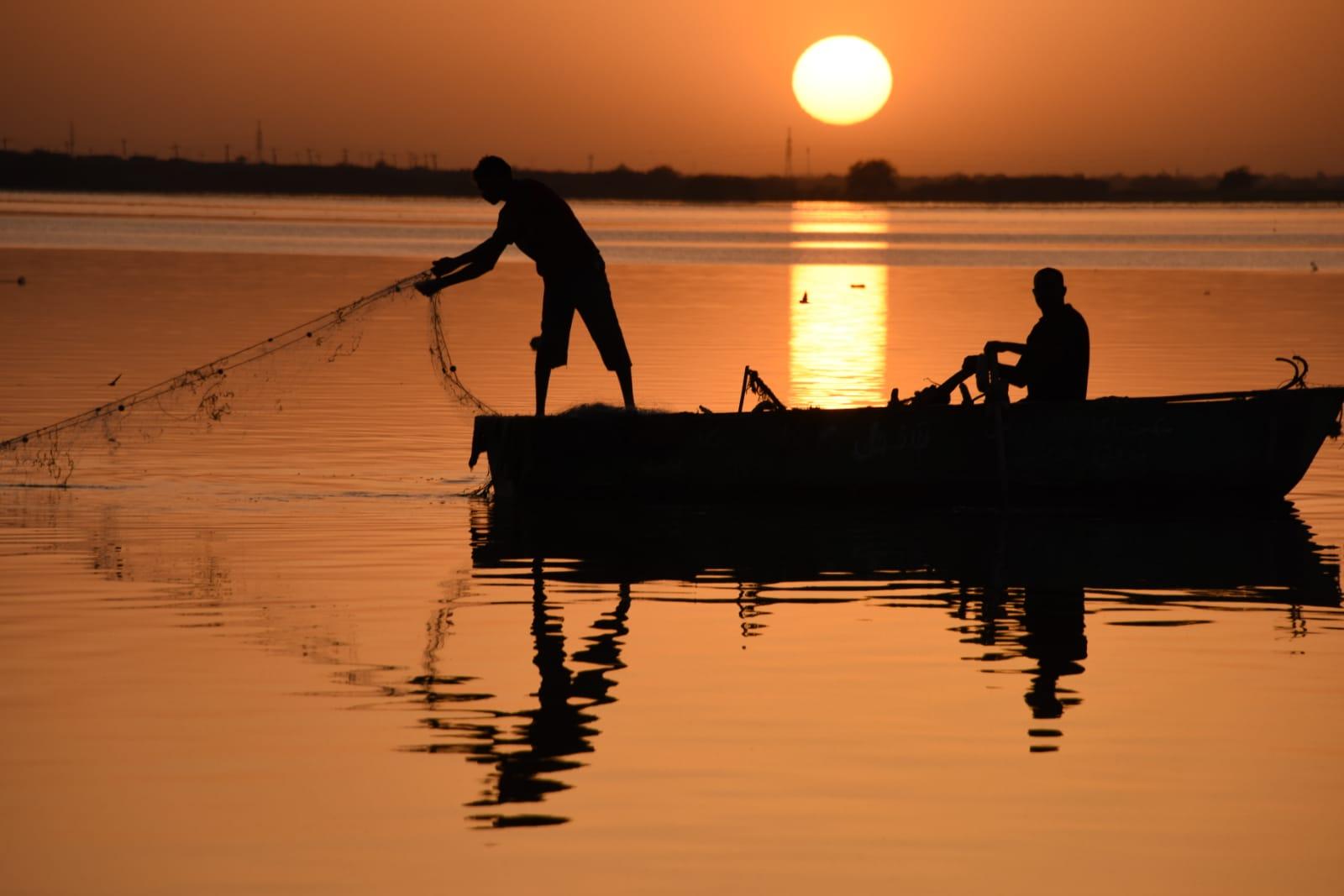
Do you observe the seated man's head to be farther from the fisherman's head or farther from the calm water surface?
the fisherman's head

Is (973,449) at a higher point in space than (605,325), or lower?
lower

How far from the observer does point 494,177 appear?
1496cm

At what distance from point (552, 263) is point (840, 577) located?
4172 millimetres

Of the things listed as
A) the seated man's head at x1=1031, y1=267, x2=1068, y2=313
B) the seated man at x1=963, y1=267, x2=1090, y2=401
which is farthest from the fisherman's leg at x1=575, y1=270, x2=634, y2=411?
the seated man's head at x1=1031, y1=267, x2=1068, y2=313

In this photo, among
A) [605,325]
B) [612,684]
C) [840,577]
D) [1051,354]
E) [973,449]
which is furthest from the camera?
[605,325]

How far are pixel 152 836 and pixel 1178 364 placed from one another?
21121mm

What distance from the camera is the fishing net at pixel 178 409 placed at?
49.6 ft

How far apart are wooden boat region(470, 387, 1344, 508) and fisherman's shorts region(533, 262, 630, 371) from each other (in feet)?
2.11

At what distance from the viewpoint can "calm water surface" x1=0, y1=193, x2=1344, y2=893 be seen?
262 inches

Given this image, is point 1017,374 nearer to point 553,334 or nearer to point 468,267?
point 553,334

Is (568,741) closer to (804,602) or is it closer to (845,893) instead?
(845,893)

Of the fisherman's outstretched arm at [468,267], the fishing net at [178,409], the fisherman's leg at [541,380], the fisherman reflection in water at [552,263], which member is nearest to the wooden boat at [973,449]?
the fisherman's leg at [541,380]

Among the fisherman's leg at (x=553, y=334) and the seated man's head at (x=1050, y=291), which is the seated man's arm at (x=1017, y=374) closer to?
the seated man's head at (x=1050, y=291)

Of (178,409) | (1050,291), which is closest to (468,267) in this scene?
(1050,291)
